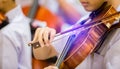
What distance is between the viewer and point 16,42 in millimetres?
998

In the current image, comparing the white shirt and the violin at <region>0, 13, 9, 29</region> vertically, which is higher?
the violin at <region>0, 13, 9, 29</region>

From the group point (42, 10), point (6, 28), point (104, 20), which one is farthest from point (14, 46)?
point (104, 20)

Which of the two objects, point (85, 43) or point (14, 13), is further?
point (14, 13)

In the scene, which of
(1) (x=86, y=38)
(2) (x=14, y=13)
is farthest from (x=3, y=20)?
(1) (x=86, y=38)

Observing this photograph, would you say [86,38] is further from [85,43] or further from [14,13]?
[14,13]

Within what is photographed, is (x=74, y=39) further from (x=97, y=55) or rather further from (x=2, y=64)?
(x=2, y=64)

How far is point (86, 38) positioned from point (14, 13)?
0.34m

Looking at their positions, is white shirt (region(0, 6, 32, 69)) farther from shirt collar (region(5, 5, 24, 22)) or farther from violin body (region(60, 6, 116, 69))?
Result: violin body (region(60, 6, 116, 69))

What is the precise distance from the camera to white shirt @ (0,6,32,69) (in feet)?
3.24

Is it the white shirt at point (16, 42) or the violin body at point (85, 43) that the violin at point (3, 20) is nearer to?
the white shirt at point (16, 42)

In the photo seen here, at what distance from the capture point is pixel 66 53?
83 cm

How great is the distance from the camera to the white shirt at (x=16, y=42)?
989 mm

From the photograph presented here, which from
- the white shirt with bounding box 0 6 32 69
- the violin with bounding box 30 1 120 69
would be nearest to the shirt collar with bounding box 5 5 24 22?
the white shirt with bounding box 0 6 32 69

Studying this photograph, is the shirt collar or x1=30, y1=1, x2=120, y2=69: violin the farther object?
the shirt collar
